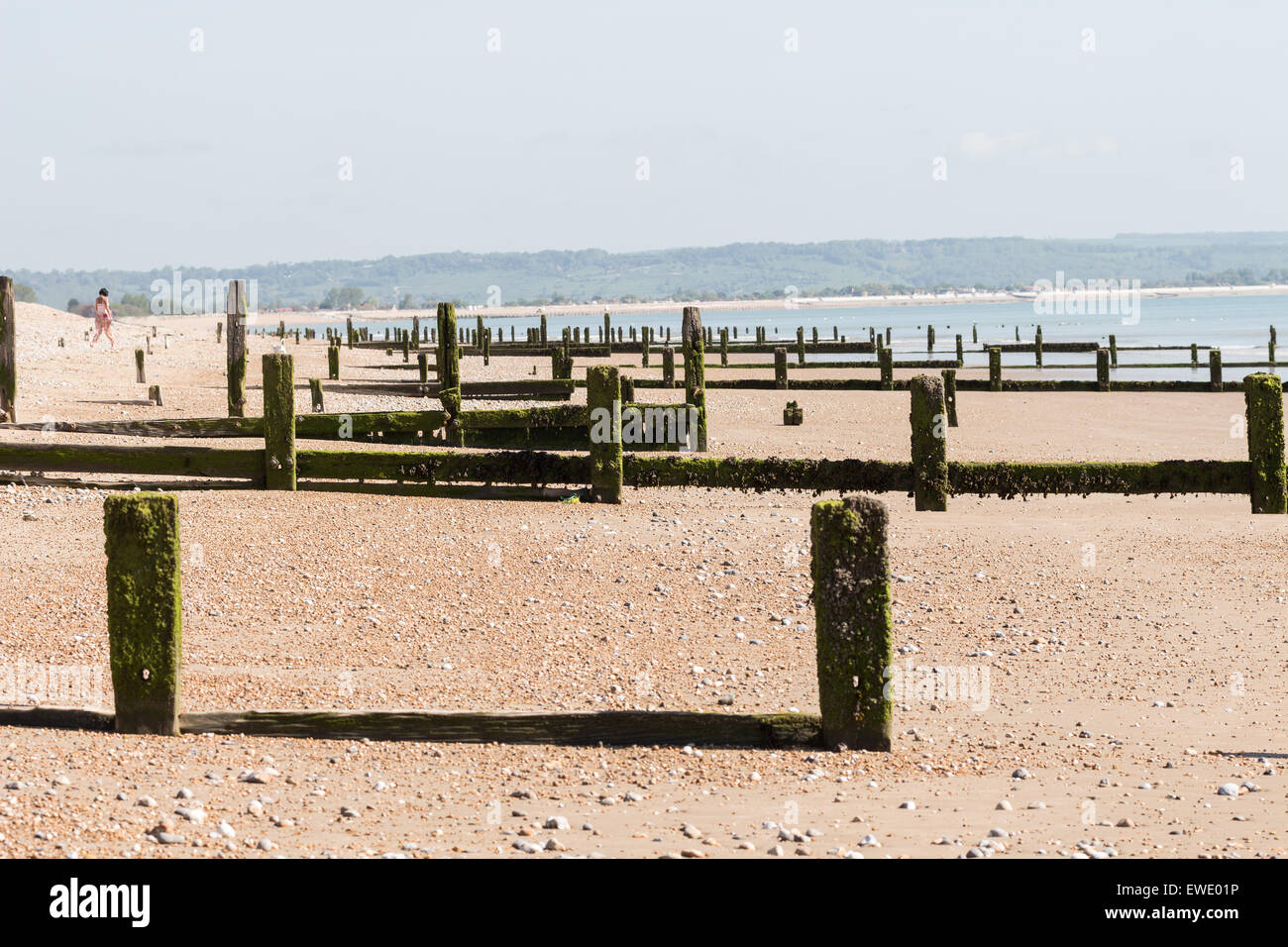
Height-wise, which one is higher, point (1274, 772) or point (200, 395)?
point (200, 395)

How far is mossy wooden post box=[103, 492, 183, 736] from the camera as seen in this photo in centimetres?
676

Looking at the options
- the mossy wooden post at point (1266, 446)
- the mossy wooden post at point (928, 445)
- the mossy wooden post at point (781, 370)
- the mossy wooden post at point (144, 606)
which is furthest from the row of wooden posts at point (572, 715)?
the mossy wooden post at point (781, 370)

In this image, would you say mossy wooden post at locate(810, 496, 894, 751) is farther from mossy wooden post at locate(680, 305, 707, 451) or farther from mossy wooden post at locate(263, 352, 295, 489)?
mossy wooden post at locate(680, 305, 707, 451)

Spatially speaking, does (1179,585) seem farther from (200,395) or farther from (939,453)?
(200,395)

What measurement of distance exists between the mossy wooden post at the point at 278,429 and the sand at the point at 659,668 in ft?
1.14

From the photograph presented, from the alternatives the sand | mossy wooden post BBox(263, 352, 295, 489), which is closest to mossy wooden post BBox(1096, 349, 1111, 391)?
the sand

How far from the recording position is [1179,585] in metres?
11.5

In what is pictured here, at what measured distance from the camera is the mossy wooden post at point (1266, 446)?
1329 centimetres

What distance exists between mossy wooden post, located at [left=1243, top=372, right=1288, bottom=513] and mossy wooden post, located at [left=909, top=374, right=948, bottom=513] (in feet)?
9.56

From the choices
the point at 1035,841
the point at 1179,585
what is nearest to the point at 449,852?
the point at 1035,841

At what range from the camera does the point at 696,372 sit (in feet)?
71.5

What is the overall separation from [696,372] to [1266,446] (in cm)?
1003

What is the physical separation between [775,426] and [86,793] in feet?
71.6
